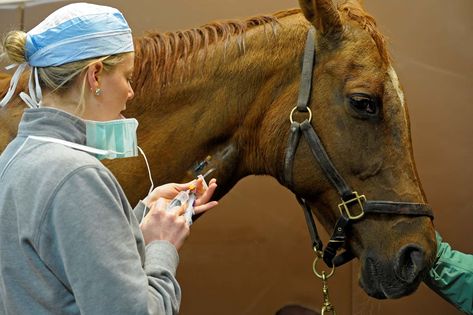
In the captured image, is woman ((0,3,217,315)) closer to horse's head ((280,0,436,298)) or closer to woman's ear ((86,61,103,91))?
woman's ear ((86,61,103,91))

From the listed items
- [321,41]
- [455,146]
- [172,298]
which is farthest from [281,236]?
[172,298]

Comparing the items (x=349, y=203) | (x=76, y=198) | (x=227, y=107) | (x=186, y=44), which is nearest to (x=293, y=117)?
(x=227, y=107)

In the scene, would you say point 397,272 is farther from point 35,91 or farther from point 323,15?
point 35,91

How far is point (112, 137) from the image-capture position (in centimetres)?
114

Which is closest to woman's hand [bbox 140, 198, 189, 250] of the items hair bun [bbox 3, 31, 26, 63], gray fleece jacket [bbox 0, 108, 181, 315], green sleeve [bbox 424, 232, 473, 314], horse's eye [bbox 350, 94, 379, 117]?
gray fleece jacket [bbox 0, 108, 181, 315]

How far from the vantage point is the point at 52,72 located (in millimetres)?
1069

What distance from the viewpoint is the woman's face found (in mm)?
1082

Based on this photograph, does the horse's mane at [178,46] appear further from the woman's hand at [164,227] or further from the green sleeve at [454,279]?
the green sleeve at [454,279]

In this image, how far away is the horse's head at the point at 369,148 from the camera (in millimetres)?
1798

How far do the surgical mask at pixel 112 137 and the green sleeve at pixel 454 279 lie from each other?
4.28 feet

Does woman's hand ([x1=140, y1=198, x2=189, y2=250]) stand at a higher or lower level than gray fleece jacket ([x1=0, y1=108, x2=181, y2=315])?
lower

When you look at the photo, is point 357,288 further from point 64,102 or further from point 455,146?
point 64,102

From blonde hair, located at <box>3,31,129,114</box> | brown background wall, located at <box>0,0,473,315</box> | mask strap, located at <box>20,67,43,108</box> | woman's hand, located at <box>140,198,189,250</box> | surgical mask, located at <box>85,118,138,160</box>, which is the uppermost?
blonde hair, located at <box>3,31,129,114</box>

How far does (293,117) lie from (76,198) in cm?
104
